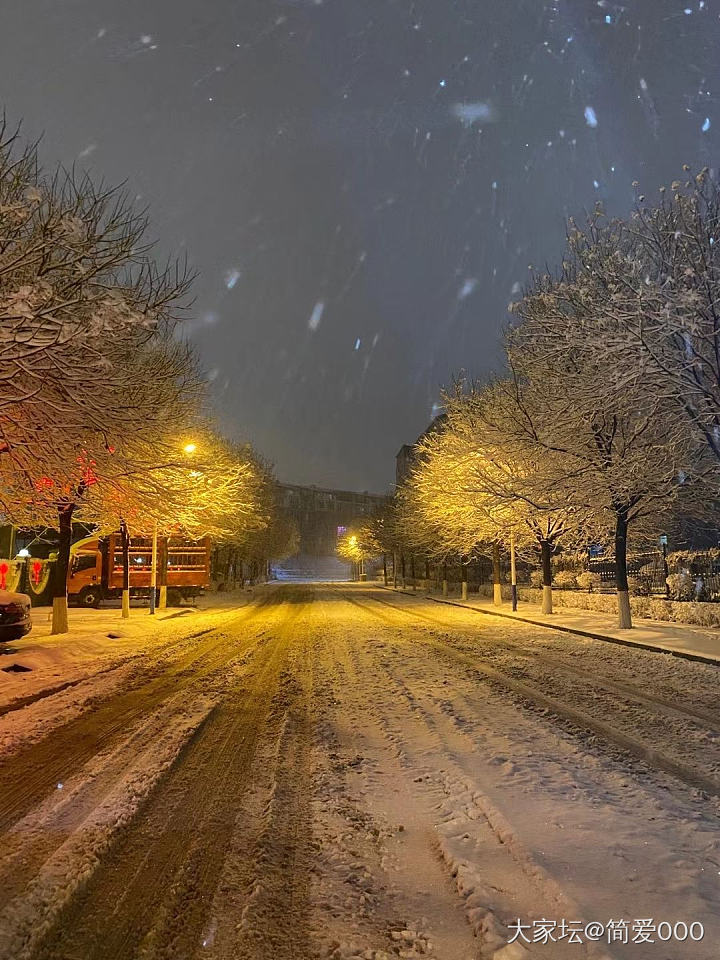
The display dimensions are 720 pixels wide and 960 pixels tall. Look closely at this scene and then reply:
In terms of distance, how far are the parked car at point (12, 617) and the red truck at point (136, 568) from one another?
15897 millimetres

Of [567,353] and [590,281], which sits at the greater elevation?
[590,281]

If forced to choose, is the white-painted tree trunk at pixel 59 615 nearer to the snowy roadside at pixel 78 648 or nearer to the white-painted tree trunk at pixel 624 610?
the snowy roadside at pixel 78 648

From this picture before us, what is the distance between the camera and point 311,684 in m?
10.3

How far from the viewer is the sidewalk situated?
46.7 feet

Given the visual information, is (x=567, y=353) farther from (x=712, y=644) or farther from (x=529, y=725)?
(x=529, y=725)

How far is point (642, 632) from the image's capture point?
1822cm

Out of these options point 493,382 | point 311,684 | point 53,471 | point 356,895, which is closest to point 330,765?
point 356,895

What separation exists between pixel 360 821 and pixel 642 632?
1593 centimetres

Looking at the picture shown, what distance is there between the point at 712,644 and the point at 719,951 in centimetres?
1373

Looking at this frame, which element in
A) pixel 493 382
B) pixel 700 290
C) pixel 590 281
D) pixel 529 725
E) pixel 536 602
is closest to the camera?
pixel 529 725

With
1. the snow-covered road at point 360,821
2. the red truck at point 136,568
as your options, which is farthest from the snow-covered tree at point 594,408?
the red truck at point 136,568

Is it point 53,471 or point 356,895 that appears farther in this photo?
point 53,471

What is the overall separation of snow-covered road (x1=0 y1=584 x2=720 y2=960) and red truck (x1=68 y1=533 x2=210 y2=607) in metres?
22.6

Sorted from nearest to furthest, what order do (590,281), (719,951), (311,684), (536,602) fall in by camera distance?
1. (719,951)
2. (311,684)
3. (590,281)
4. (536,602)
